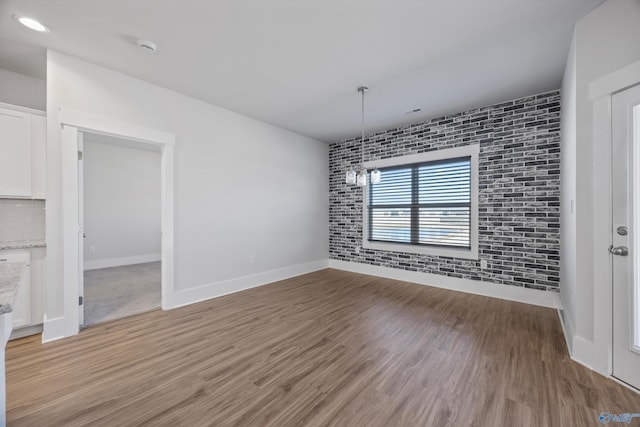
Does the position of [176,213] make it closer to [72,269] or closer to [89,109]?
[72,269]

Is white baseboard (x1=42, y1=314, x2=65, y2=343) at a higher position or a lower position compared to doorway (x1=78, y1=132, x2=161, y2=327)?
lower

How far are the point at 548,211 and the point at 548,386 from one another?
2444 mm

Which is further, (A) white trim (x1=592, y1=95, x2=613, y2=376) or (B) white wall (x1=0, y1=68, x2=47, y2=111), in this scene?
(B) white wall (x1=0, y1=68, x2=47, y2=111)

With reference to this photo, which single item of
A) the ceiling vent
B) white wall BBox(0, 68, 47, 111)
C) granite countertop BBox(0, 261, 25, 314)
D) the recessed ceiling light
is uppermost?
the recessed ceiling light

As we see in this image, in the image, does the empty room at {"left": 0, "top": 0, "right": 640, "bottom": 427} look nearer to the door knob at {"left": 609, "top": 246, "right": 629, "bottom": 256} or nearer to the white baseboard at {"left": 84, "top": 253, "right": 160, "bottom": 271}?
the door knob at {"left": 609, "top": 246, "right": 629, "bottom": 256}

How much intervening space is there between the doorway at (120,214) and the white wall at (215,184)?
4.67 ft

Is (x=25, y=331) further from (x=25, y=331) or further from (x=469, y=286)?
(x=469, y=286)

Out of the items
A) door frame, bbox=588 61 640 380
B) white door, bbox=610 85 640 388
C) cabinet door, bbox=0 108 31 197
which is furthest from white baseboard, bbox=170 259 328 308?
white door, bbox=610 85 640 388

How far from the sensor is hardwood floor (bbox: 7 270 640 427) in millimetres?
1569

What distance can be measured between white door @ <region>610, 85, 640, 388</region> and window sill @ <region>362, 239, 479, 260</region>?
2.01 metres

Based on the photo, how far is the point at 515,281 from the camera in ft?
11.7

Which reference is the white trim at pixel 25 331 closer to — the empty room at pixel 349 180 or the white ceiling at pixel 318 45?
the empty room at pixel 349 180

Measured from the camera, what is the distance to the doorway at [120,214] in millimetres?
5064

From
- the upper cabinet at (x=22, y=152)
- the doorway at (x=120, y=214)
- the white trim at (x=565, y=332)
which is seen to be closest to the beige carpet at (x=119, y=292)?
the doorway at (x=120, y=214)
